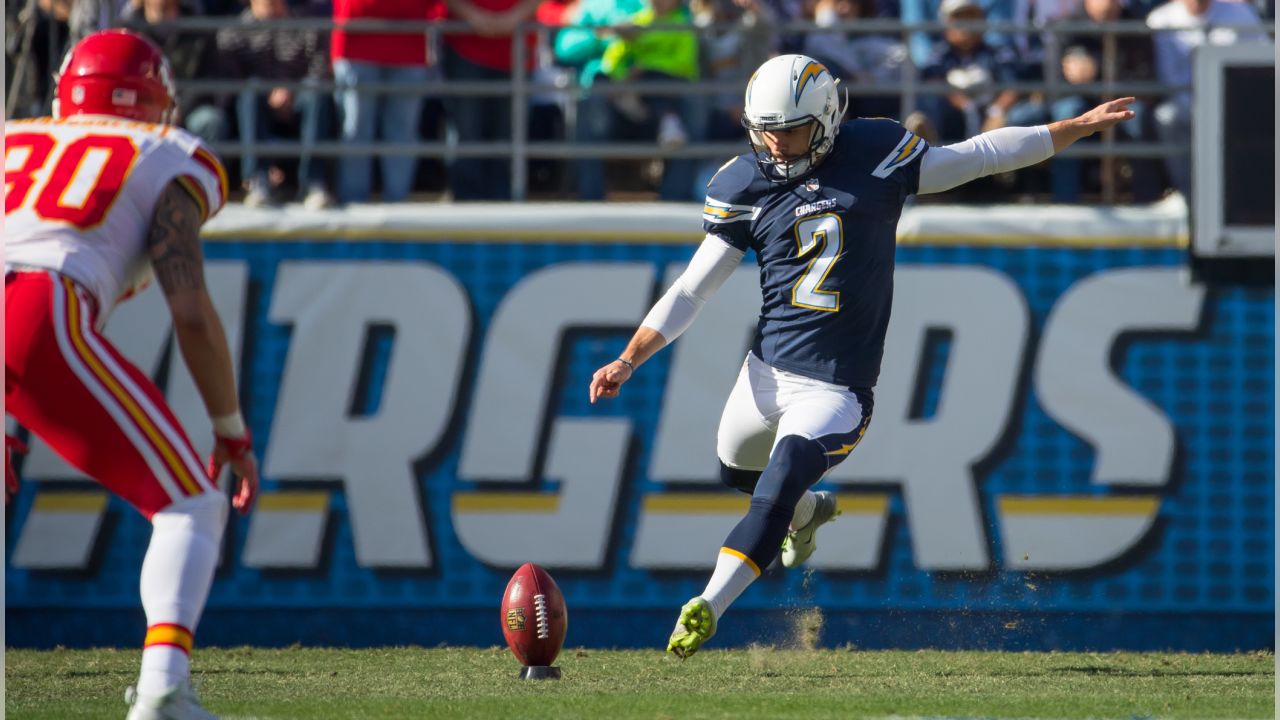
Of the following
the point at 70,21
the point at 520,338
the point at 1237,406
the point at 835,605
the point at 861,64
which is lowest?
the point at 835,605

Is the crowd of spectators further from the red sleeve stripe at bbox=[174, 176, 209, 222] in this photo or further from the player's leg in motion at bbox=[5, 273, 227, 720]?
the player's leg in motion at bbox=[5, 273, 227, 720]

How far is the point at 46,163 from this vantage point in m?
4.77

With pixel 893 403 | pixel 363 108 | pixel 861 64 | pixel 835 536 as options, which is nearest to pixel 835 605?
pixel 835 536

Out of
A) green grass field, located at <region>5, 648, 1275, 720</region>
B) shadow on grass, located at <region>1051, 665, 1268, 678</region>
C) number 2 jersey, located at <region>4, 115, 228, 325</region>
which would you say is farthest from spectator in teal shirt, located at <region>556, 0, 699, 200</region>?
number 2 jersey, located at <region>4, 115, 228, 325</region>

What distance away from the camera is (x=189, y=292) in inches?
182

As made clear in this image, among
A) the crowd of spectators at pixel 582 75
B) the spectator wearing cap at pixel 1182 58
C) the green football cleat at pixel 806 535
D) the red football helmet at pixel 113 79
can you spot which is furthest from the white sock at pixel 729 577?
the spectator wearing cap at pixel 1182 58

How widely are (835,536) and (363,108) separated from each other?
3225 millimetres

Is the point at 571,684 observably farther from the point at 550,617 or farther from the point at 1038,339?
the point at 1038,339

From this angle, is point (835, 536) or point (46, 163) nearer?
point (46, 163)

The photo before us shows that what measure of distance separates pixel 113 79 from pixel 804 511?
122 inches

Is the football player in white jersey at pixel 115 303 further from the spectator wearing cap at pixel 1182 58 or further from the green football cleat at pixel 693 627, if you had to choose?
the spectator wearing cap at pixel 1182 58

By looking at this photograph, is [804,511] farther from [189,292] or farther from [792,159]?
[189,292]

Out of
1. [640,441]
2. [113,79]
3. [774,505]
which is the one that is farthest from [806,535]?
[113,79]

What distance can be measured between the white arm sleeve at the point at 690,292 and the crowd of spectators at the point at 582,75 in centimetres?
263
